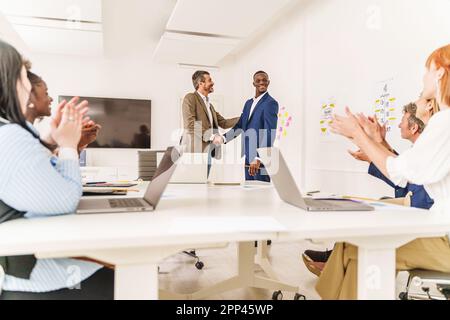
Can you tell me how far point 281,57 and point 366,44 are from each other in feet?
5.20

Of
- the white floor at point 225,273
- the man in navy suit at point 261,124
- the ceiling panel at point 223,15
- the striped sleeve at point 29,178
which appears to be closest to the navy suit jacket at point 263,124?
the man in navy suit at point 261,124

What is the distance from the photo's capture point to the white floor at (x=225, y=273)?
2.08m

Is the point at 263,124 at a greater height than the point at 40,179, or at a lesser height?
greater

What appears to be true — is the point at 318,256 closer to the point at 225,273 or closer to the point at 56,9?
the point at 225,273

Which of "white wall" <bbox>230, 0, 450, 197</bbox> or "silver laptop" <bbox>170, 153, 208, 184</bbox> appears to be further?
"white wall" <bbox>230, 0, 450, 197</bbox>

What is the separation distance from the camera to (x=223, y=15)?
3666 millimetres

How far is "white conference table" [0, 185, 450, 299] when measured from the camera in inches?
28.7

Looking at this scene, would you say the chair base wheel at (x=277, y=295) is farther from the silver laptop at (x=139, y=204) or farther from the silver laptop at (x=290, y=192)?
the silver laptop at (x=139, y=204)

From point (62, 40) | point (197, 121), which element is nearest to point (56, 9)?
point (62, 40)

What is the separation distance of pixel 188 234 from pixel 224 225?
4.8 inches

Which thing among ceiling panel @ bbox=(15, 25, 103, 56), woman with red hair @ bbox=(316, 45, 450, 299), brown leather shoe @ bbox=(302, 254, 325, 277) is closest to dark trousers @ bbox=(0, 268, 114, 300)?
woman with red hair @ bbox=(316, 45, 450, 299)

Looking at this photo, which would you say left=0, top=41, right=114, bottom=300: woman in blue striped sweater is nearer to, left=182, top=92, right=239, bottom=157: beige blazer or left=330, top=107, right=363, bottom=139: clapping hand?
left=330, top=107, right=363, bottom=139: clapping hand

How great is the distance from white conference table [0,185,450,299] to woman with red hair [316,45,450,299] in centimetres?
13
